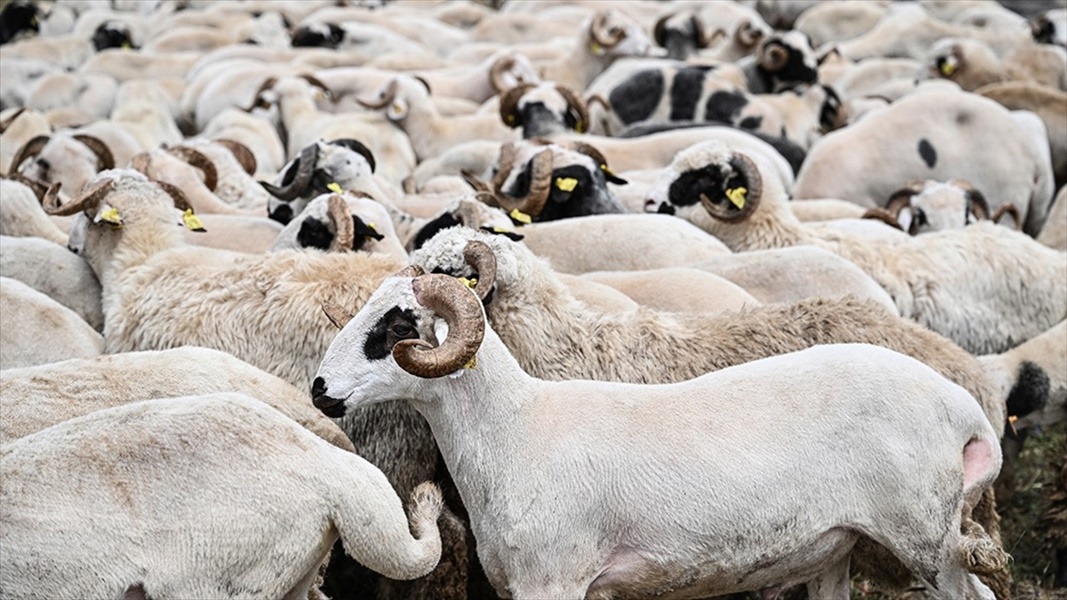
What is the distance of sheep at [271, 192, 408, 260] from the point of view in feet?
20.8

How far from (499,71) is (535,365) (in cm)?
797

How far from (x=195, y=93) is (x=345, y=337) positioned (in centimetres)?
958

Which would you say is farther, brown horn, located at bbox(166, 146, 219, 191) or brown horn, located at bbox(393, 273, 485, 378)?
brown horn, located at bbox(166, 146, 219, 191)

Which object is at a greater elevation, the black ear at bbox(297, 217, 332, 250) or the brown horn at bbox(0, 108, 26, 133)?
the black ear at bbox(297, 217, 332, 250)

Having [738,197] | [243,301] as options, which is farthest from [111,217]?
[738,197]

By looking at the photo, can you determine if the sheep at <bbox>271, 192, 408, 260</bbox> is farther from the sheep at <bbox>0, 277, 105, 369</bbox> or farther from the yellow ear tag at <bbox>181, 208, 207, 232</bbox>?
Answer: the sheep at <bbox>0, 277, 105, 369</bbox>

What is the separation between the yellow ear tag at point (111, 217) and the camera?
20.8ft

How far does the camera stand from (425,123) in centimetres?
1138

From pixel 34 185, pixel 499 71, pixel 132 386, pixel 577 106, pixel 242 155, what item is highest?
pixel 132 386

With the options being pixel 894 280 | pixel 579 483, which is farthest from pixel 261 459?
pixel 894 280

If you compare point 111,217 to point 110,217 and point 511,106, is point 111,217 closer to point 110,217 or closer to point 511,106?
point 110,217

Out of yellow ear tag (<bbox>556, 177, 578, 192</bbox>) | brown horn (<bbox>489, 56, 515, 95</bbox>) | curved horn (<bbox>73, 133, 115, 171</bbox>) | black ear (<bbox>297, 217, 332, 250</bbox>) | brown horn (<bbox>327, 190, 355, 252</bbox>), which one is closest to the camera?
brown horn (<bbox>327, 190, 355, 252</bbox>)

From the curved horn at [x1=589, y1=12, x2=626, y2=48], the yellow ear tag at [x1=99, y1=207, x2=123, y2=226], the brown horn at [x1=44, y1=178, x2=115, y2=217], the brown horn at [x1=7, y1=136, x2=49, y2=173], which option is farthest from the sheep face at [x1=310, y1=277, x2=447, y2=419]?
the curved horn at [x1=589, y1=12, x2=626, y2=48]

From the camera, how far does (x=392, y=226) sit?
687 cm
